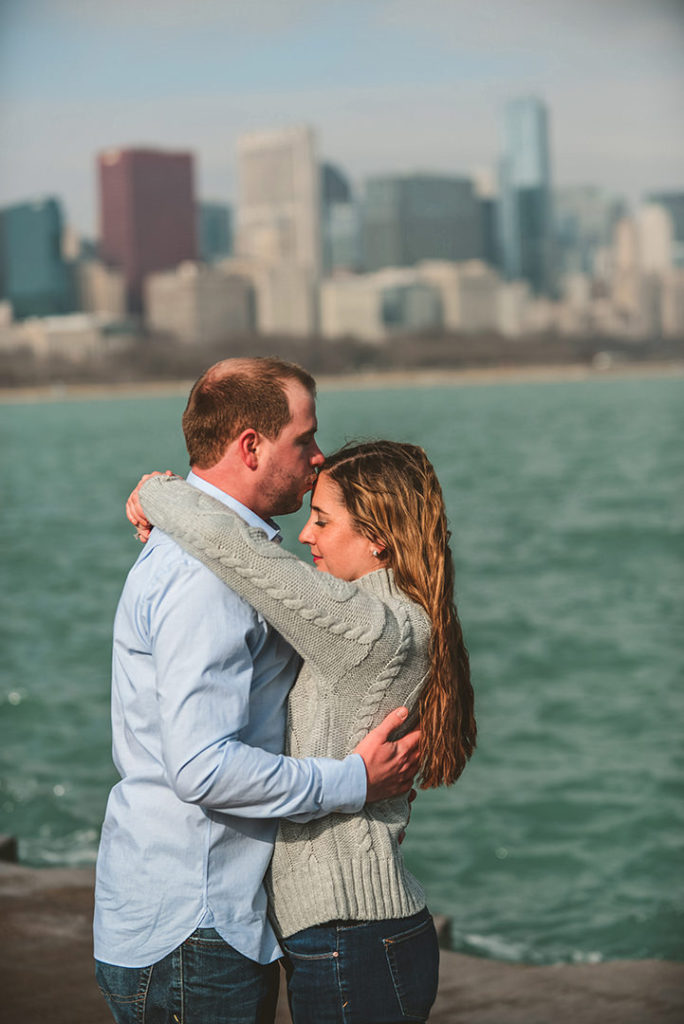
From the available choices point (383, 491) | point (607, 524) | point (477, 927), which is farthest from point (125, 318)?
point (383, 491)

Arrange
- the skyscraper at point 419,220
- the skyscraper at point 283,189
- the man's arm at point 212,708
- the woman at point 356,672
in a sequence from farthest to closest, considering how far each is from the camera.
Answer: the skyscraper at point 283,189 < the skyscraper at point 419,220 < the woman at point 356,672 < the man's arm at point 212,708

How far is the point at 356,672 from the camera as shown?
1830 mm

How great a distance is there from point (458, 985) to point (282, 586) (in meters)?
1.98

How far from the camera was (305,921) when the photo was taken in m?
1.85

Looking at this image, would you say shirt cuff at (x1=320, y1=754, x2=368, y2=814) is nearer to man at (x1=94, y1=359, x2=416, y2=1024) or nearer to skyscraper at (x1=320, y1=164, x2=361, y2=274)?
man at (x1=94, y1=359, x2=416, y2=1024)

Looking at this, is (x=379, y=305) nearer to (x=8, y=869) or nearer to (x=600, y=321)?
(x=600, y=321)

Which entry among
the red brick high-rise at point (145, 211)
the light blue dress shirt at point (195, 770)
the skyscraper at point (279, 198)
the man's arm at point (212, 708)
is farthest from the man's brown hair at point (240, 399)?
the skyscraper at point (279, 198)

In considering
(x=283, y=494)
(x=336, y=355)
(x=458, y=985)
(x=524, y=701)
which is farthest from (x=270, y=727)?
(x=336, y=355)

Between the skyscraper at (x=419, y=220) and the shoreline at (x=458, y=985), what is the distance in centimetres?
10698

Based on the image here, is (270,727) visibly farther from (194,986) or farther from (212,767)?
(194,986)

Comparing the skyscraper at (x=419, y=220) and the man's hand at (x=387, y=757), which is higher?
the skyscraper at (x=419, y=220)

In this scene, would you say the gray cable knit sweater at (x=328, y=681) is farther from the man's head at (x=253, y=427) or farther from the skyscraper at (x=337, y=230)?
the skyscraper at (x=337, y=230)

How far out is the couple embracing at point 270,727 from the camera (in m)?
1.72

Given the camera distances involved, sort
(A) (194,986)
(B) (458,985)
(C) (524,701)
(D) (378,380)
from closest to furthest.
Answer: (A) (194,986) → (B) (458,985) → (C) (524,701) → (D) (378,380)
